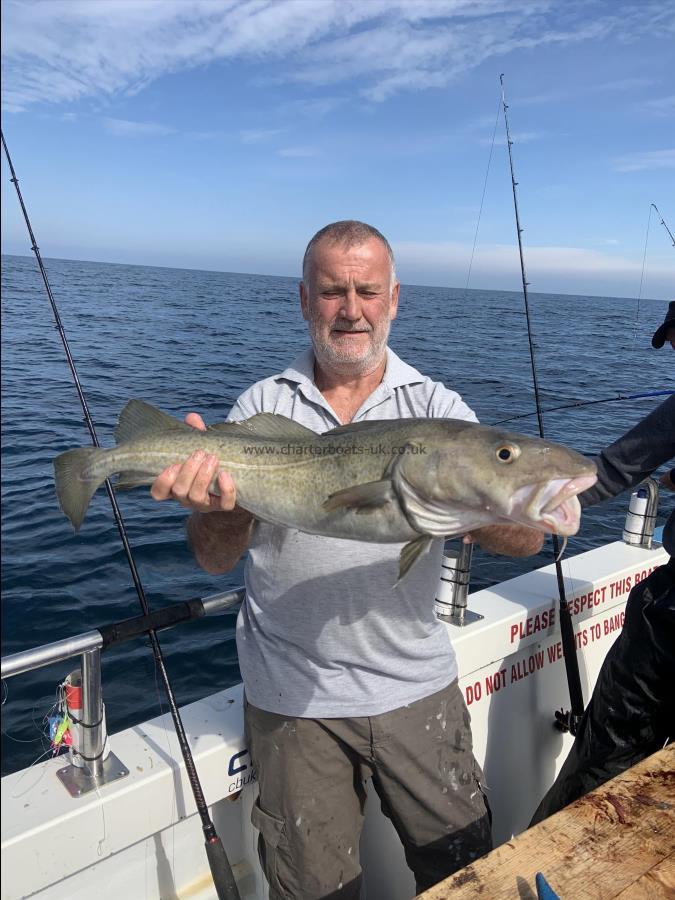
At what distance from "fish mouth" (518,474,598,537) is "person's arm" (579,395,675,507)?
1.96 metres

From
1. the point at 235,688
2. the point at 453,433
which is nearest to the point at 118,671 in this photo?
the point at 235,688

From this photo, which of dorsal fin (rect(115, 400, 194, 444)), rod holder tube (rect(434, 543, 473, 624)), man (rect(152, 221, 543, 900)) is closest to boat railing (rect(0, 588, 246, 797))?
man (rect(152, 221, 543, 900))

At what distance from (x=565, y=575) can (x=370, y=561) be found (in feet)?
8.84

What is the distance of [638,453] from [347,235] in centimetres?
232

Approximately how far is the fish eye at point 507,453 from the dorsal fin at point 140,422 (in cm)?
138

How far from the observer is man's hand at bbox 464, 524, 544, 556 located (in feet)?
9.78

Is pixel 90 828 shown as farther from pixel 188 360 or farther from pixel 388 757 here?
pixel 188 360

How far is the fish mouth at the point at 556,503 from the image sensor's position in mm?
2248

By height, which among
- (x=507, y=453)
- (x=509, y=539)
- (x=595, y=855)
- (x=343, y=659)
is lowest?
(x=595, y=855)

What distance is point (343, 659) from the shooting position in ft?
9.78

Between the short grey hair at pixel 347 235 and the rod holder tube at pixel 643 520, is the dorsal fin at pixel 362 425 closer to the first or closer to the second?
A: the short grey hair at pixel 347 235

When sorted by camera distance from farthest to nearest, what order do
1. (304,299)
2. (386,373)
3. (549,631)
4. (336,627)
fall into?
(549,631), (304,299), (386,373), (336,627)

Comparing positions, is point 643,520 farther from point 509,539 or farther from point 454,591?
point 509,539

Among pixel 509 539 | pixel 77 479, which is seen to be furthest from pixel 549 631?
pixel 77 479
